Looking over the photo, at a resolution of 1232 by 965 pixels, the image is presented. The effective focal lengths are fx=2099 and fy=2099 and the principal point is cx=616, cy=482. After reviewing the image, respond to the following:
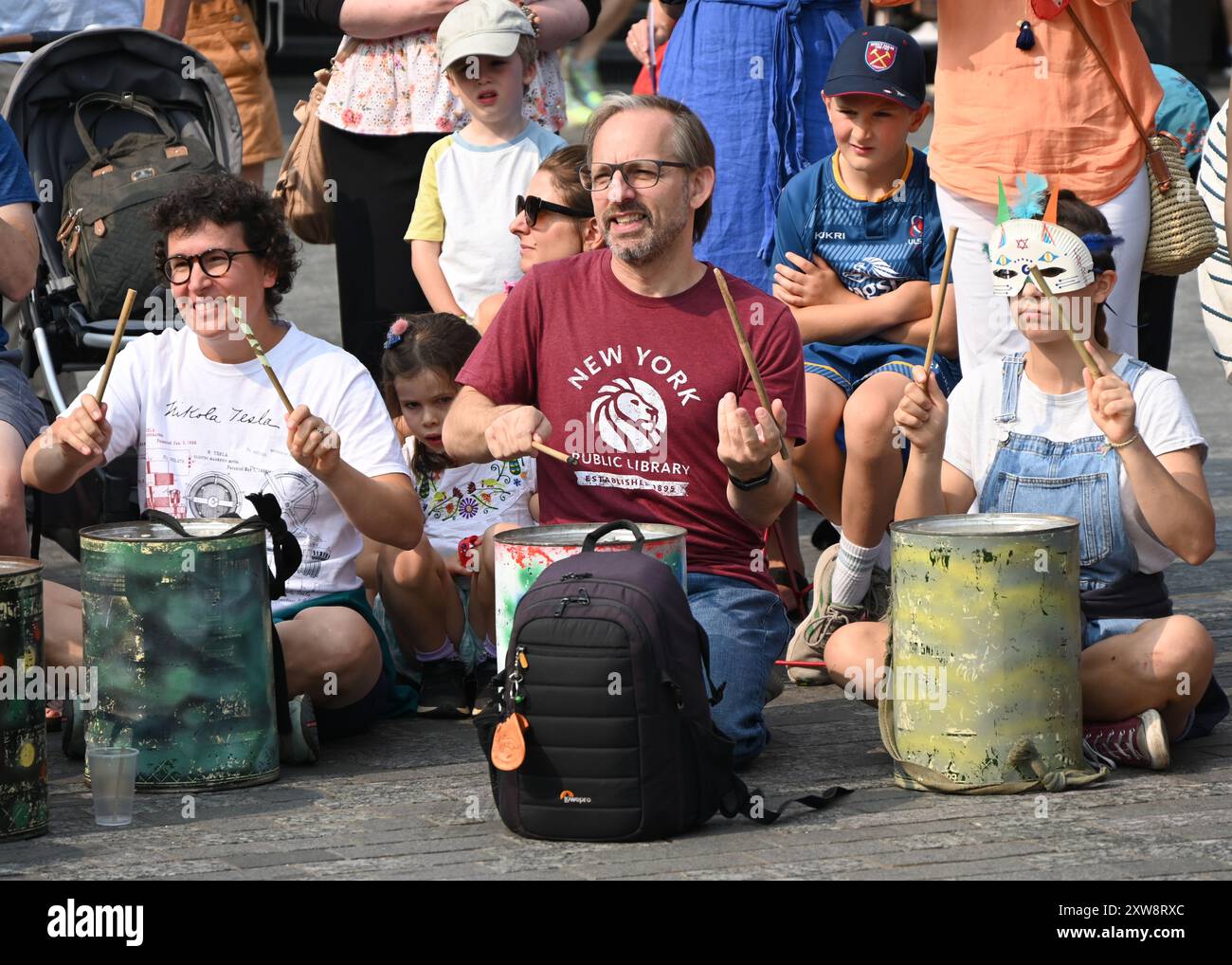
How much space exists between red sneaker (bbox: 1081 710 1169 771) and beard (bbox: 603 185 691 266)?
1321mm

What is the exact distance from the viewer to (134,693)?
13.4 feet

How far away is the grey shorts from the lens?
15.6 feet

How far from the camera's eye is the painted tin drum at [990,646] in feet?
13.0

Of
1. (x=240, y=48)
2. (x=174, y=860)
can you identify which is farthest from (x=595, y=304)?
(x=240, y=48)

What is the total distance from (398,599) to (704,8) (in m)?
1.98

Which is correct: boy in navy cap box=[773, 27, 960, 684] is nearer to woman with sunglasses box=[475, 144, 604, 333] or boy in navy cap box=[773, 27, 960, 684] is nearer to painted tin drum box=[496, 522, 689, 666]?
woman with sunglasses box=[475, 144, 604, 333]

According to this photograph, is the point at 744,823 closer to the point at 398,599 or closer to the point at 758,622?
the point at 758,622

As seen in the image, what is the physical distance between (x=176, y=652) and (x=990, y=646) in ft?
5.13

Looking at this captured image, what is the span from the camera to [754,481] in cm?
420

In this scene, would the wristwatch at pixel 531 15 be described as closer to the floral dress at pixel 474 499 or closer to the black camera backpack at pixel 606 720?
the floral dress at pixel 474 499

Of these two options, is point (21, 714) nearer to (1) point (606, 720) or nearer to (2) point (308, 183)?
(1) point (606, 720)

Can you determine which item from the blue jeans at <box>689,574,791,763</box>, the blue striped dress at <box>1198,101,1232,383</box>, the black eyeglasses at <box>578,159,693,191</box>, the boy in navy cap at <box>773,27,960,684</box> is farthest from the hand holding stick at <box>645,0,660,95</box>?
the blue jeans at <box>689,574,791,763</box>

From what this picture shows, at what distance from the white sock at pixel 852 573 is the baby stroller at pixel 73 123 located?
1769 mm
